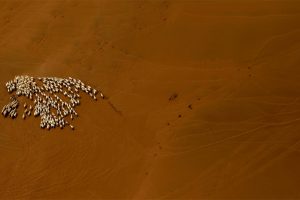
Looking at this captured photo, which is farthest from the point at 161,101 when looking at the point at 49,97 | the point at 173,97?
the point at 49,97

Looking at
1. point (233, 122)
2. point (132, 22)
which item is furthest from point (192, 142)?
point (132, 22)

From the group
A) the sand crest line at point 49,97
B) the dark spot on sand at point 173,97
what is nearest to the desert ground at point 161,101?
the dark spot on sand at point 173,97

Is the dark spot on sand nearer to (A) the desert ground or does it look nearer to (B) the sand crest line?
(A) the desert ground

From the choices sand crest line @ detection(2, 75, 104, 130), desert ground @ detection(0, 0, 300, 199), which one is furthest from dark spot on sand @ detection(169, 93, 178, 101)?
sand crest line @ detection(2, 75, 104, 130)

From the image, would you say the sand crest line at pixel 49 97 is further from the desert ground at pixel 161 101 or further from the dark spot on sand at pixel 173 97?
the dark spot on sand at pixel 173 97

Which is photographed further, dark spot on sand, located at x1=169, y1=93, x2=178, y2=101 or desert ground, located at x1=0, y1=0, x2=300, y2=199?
dark spot on sand, located at x1=169, y1=93, x2=178, y2=101

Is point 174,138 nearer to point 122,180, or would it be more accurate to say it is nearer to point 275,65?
point 122,180
